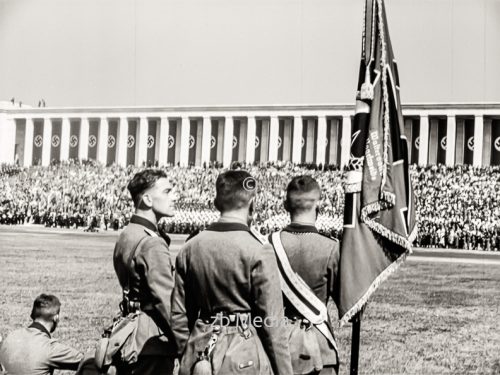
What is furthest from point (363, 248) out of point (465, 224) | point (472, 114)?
point (472, 114)

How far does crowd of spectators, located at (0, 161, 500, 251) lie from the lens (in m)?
31.4

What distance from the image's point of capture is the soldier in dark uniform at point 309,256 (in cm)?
496

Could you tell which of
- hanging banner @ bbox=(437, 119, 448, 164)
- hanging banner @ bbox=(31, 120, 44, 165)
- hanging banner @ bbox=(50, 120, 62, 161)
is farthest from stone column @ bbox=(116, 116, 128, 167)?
hanging banner @ bbox=(437, 119, 448, 164)

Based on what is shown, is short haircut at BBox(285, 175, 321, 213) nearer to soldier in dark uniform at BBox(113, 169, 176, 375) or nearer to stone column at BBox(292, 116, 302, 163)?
soldier in dark uniform at BBox(113, 169, 176, 375)

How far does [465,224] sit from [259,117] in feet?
123

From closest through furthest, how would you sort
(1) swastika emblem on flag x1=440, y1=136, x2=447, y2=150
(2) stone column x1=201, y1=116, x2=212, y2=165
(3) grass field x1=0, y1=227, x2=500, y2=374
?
(3) grass field x1=0, y1=227, x2=500, y2=374
(1) swastika emblem on flag x1=440, y1=136, x2=447, y2=150
(2) stone column x1=201, y1=116, x2=212, y2=165

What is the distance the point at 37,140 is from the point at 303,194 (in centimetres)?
6972

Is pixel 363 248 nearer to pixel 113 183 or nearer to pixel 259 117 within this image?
pixel 113 183

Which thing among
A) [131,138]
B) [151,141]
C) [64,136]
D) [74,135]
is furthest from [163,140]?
[64,136]

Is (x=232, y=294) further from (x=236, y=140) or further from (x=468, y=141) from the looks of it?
(x=236, y=140)

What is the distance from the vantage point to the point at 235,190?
439cm

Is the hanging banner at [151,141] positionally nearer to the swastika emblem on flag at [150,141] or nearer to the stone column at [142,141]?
the swastika emblem on flag at [150,141]

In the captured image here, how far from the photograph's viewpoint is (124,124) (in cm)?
6894

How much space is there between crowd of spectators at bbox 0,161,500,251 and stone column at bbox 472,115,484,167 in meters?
12.6
